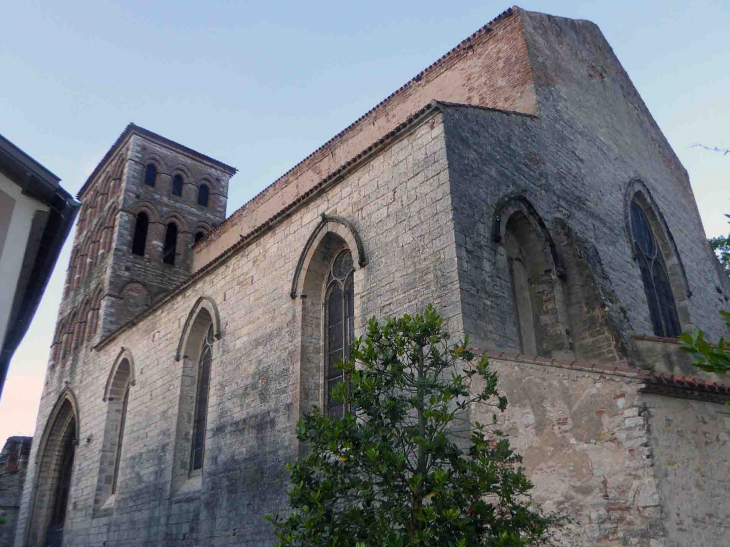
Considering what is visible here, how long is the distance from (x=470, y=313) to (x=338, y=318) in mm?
2813

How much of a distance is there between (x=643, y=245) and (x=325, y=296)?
20.9 feet

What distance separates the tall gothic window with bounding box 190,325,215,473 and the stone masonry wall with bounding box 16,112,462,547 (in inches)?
13.9

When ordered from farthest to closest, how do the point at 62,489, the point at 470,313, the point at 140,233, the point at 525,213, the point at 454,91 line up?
the point at 140,233
the point at 62,489
the point at 454,91
the point at 525,213
the point at 470,313

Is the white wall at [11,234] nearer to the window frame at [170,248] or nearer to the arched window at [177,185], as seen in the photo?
the window frame at [170,248]

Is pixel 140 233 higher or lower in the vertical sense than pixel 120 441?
higher

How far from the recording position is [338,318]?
30.5ft

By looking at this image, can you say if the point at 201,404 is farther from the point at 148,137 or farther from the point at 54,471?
the point at 148,137

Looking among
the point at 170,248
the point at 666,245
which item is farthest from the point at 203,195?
the point at 666,245

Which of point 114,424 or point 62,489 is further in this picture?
point 62,489

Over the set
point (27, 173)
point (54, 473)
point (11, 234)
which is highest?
point (27, 173)

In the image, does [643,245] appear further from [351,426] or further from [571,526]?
[351,426]

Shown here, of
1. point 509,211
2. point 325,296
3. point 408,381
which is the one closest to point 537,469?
point 408,381

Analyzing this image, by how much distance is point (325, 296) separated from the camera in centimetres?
957

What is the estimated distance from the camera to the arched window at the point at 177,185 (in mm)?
20484
